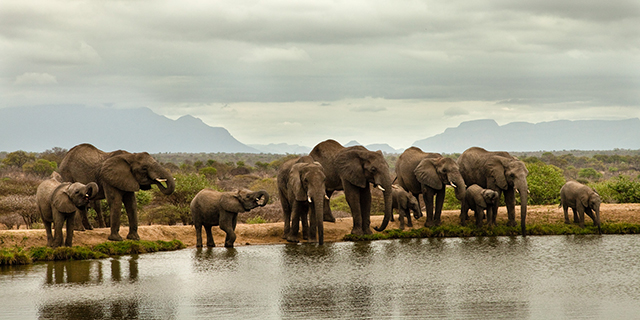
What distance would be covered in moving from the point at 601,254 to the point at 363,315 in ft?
31.7

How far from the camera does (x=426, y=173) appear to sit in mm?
24984

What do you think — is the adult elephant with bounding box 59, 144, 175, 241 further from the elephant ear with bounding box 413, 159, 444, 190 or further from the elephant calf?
the elephant ear with bounding box 413, 159, 444, 190

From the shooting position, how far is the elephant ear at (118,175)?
21344mm

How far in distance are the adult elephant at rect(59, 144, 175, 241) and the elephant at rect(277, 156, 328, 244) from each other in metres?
3.92

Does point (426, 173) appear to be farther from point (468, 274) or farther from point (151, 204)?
point (151, 204)

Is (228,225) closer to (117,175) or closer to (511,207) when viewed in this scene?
(117,175)

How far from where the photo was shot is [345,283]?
15.8m

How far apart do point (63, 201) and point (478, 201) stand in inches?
543

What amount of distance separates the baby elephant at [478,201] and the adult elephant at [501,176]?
1.26ft

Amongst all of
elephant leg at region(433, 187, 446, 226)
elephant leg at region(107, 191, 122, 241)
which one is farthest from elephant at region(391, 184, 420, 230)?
elephant leg at region(107, 191, 122, 241)

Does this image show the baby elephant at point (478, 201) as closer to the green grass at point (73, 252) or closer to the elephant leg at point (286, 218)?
the elephant leg at point (286, 218)

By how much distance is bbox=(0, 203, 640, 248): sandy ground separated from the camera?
20766mm

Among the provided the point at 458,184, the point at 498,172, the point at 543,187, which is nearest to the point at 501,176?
the point at 498,172

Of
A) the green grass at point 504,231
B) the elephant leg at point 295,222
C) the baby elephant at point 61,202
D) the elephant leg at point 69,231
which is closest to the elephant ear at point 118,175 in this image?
the baby elephant at point 61,202
